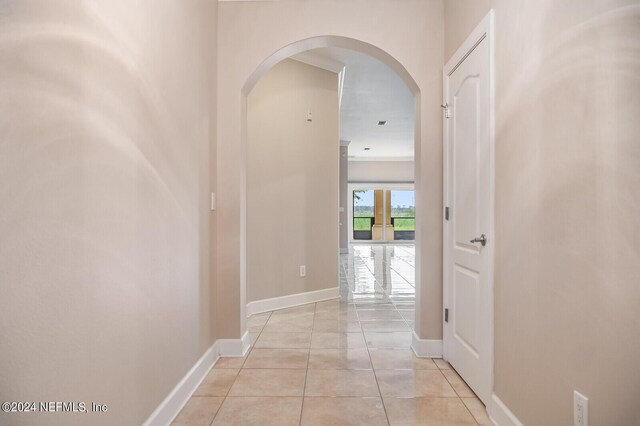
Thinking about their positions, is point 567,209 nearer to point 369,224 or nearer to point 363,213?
point 363,213

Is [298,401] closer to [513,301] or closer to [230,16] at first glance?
[513,301]

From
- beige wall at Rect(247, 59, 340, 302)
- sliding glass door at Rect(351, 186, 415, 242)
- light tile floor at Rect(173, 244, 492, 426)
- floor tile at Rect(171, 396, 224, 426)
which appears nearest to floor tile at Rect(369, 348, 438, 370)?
light tile floor at Rect(173, 244, 492, 426)

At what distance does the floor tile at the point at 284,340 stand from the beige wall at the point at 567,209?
5.45ft

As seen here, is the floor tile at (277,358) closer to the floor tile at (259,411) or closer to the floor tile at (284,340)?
the floor tile at (284,340)

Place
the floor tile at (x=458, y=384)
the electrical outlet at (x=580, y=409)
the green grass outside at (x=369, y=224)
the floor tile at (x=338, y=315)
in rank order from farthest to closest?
1. the green grass outside at (x=369, y=224)
2. the floor tile at (x=338, y=315)
3. the floor tile at (x=458, y=384)
4. the electrical outlet at (x=580, y=409)

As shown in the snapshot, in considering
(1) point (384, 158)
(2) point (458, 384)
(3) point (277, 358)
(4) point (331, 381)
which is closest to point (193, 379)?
(3) point (277, 358)

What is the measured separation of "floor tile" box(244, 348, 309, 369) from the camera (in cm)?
279

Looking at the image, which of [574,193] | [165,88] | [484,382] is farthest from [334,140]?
[574,193]

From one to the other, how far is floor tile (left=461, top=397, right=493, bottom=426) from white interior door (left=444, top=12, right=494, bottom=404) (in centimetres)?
Result: 4

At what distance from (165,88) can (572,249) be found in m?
1.99

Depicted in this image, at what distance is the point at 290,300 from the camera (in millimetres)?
4582

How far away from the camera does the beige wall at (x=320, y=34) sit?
2.96m

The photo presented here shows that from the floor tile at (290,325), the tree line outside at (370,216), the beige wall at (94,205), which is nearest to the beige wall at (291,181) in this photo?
the floor tile at (290,325)

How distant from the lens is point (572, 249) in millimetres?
1402
